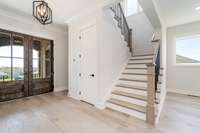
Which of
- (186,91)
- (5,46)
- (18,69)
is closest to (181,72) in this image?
(186,91)

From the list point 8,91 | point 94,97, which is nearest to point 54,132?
point 94,97

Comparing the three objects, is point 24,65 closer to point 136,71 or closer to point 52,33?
point 52,33

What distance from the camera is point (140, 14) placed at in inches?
229

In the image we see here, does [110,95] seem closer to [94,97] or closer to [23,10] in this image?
[94,97]

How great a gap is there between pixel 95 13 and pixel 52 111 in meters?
2.96

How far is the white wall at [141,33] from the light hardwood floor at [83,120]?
2.94 metres

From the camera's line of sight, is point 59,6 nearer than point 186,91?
Yes

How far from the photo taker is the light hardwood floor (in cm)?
221

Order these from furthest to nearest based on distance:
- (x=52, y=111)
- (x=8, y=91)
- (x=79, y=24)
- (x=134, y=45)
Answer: (x=134, y=45)
(x=79, y=24)
(x=8, y=91)
(x=52, y=111)

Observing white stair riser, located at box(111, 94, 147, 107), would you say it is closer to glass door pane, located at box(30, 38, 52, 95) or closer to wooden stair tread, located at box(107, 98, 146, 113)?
wooden stair tread, located at box(107, 98, 146, 113)

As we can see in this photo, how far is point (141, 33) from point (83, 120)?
15.9ft

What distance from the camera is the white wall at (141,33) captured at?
547 cm

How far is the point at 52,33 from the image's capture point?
16.4 ft

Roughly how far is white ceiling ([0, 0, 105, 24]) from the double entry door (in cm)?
85
